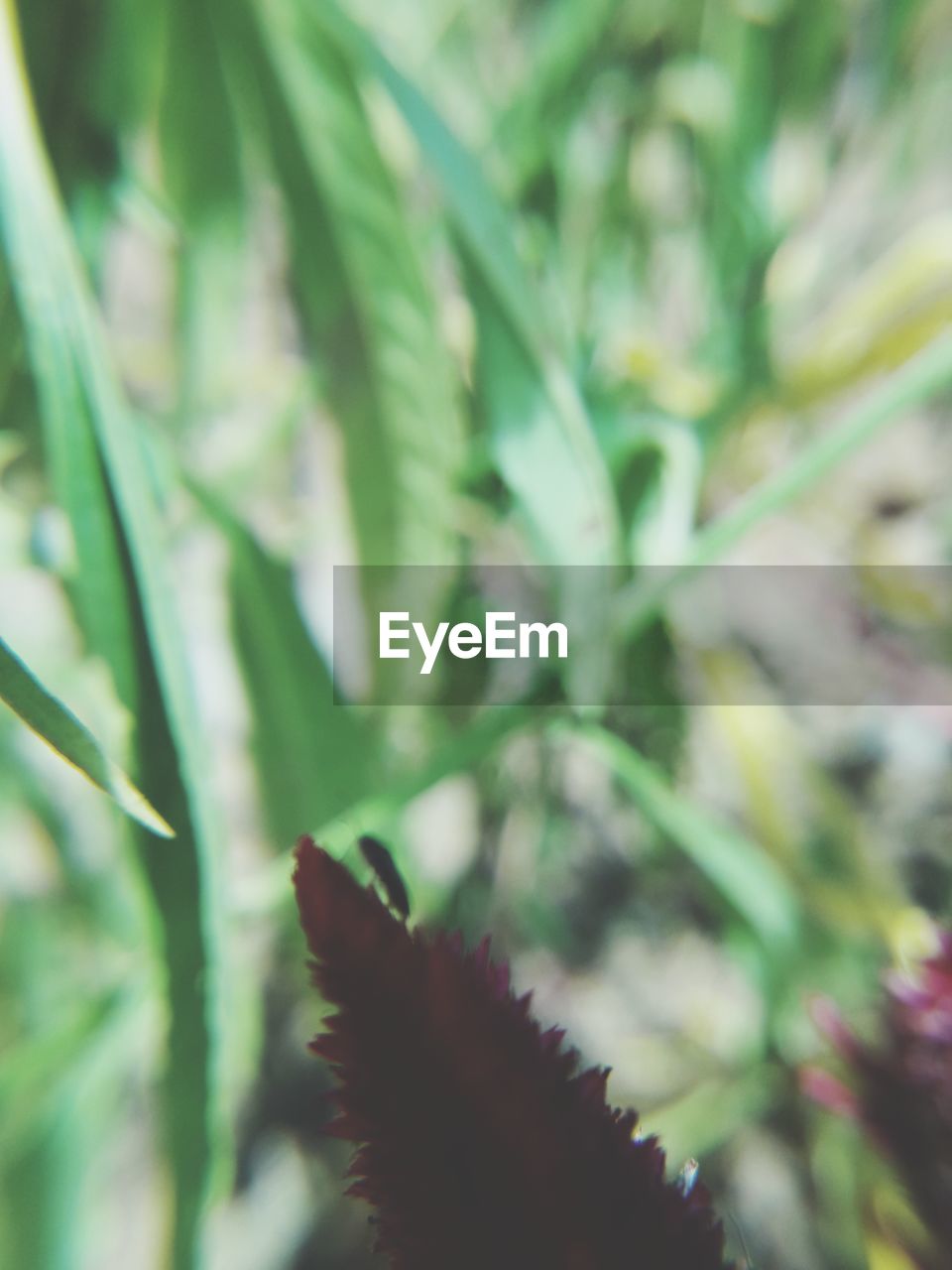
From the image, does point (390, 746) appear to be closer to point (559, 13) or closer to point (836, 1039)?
point (836, 1039)

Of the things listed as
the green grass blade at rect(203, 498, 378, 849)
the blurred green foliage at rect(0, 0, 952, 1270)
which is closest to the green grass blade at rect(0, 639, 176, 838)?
the blurred green foliage at rect(0, 0, 952, 1270)

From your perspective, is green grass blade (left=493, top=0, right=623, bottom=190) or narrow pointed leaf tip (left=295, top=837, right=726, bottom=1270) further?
green grass blade (left=493, top=0, right=623, bottom=190)

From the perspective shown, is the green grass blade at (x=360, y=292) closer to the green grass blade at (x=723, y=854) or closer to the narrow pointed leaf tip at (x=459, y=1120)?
the green grass blade at (x=723, y=854)

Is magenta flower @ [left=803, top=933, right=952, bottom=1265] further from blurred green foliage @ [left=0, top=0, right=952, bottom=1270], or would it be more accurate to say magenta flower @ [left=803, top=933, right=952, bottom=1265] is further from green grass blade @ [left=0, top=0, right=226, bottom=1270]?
green grass blade @ [left=0, top=0, right=226, bottom=1270]

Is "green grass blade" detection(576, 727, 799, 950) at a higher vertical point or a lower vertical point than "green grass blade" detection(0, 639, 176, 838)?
higher

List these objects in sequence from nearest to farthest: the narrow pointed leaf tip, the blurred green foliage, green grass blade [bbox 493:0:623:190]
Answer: the narrow pointed leaf tip
the blurred green foliage
green grass blade [bbox 493:0:623:190]

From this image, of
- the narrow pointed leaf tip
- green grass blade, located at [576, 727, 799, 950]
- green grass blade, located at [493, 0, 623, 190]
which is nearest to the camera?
the narrow pointed leaf tip

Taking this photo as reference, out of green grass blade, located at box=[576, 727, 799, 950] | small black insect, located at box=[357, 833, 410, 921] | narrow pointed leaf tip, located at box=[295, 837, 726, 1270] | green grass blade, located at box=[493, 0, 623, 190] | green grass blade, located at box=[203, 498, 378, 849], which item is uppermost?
green grass blade, located at box=[493, 0, 623, 190]
